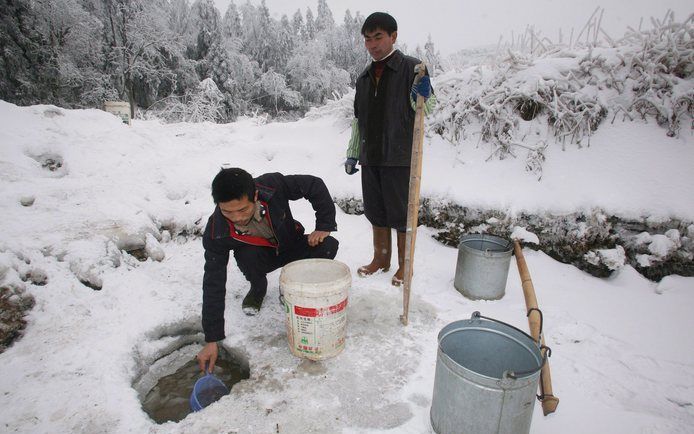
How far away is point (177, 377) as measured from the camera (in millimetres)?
2264

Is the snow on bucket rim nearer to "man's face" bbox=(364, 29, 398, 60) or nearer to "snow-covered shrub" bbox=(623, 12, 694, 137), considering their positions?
"man's face" bbox=(364, 29, 398, 60)

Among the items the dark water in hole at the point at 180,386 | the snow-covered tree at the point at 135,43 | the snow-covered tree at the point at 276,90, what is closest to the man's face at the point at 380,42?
the dark water in hole at the point at 180,386

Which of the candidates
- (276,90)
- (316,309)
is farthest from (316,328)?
(276,90)

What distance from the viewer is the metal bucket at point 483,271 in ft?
8.79

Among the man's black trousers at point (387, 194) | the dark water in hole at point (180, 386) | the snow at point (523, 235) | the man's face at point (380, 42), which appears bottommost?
the dark water in hole at point (180, 386)

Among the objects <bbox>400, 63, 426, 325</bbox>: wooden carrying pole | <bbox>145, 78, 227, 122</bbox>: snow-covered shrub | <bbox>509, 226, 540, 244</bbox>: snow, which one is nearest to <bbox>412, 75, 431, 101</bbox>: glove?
<bbox>400, 63, 426, 325</bbox>: wooden carrying pole

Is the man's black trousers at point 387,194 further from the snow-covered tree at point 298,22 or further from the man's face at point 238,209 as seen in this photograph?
the snow-covered tree at point 298,22

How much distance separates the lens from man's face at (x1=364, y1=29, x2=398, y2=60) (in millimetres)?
2686

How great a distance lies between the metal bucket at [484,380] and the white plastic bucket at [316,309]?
651mm

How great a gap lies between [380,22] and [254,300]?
2.44m

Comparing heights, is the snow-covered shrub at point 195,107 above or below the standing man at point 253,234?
above

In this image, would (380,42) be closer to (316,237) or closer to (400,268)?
(316,237)

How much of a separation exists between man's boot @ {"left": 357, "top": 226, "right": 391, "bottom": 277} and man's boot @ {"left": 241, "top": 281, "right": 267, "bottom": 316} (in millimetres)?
985

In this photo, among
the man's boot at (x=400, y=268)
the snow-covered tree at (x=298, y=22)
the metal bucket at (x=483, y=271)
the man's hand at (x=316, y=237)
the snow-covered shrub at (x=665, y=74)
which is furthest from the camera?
the snow-covered tree at (x=298, y=22)
